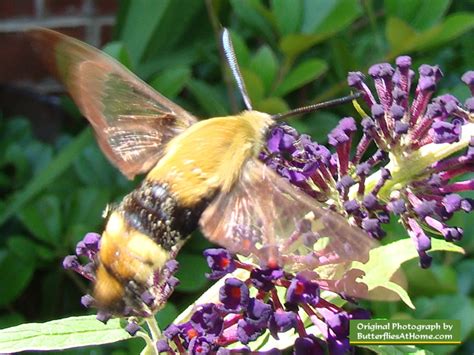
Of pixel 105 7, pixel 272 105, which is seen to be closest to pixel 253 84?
pixel 272 105

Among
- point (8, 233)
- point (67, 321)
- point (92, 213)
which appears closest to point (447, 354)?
point (92, 213)

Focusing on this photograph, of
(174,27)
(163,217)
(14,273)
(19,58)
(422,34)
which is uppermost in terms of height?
(163,217)

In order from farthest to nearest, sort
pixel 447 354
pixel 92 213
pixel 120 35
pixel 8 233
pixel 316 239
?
pixel 120 35
pixel 8 233
pixel 92 213
pixel 447 354
pixel 316 239

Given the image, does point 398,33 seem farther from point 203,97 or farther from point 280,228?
point 280,228

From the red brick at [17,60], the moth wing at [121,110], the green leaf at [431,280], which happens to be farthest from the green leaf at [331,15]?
the red brick at [17,60]

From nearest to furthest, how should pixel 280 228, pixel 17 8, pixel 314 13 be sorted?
pixel 280 228
pixel 314 13
pixel 17 8

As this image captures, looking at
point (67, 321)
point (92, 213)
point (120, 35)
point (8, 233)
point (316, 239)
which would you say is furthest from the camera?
point (120, 35)

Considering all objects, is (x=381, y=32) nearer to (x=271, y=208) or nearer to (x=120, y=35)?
(x=120, y=35)
